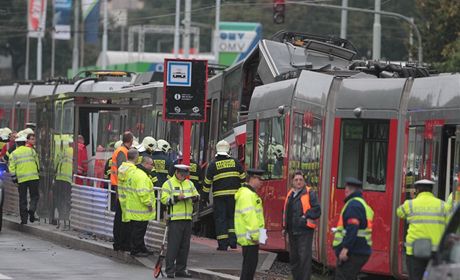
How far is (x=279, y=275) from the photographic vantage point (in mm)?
17688

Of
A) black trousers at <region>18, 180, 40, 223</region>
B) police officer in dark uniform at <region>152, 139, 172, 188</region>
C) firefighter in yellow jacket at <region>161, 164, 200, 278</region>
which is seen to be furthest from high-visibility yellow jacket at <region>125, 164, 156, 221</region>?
black trousers at <region>18, 180, 40, 223</region>

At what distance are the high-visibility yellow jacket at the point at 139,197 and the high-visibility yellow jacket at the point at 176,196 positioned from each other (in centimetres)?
127

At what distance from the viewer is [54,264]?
19016mm

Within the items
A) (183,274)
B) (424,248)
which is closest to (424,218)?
(424,248)

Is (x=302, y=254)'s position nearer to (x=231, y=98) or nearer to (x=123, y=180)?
(x=123, y=180)

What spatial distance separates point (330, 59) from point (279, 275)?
7703mm

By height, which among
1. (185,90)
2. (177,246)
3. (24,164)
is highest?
(185,90)

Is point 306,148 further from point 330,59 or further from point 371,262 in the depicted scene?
point 330,59

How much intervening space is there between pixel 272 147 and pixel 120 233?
9.04 ft

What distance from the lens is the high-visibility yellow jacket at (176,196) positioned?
17.5 m

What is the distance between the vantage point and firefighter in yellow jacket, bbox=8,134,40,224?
25.2 metres

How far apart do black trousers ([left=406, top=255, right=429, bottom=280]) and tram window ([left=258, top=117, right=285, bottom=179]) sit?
18.3 ft

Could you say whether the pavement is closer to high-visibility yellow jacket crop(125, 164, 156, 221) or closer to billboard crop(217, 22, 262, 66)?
high-visibility yellow jacket crop(125, 164, 156, 221)

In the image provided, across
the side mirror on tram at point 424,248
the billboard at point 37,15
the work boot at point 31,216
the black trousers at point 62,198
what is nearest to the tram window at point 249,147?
the black trousers at point 62,198
